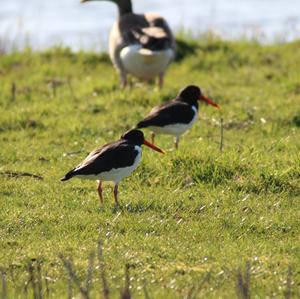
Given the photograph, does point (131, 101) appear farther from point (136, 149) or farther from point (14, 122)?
point (136, 149)

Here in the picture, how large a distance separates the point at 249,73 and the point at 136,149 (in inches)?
248

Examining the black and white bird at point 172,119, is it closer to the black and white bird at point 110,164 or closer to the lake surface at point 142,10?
the black and white bird at point 110,164

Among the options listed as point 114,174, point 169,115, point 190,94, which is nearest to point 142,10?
point 190,94

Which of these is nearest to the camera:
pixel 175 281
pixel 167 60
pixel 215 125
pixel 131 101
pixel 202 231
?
pixel 175 281

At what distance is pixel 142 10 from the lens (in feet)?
78.1

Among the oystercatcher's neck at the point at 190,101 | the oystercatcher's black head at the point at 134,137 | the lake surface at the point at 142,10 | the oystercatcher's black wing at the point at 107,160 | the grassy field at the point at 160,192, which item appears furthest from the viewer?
the lake surface at the point at 142,10

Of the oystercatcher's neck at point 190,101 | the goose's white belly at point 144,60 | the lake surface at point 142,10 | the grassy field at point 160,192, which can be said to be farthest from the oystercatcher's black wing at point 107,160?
the lake surface at point 142,10

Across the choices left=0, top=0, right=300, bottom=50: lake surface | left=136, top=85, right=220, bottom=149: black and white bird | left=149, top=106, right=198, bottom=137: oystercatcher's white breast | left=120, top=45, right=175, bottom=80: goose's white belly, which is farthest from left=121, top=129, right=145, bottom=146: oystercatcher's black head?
left=0, top=0, right=300, bottom=50: lake surface

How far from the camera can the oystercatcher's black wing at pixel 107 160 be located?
28.1 feet

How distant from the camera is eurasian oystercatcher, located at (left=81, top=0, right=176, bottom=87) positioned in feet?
44.6

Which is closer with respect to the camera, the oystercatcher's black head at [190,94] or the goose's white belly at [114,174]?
the goose's white belly at [114,174]

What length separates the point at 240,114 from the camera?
12297 millimetres

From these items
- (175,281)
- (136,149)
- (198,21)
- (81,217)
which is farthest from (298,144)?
(198,21)

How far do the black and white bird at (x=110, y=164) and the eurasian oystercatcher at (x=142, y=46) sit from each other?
4.59 metres
